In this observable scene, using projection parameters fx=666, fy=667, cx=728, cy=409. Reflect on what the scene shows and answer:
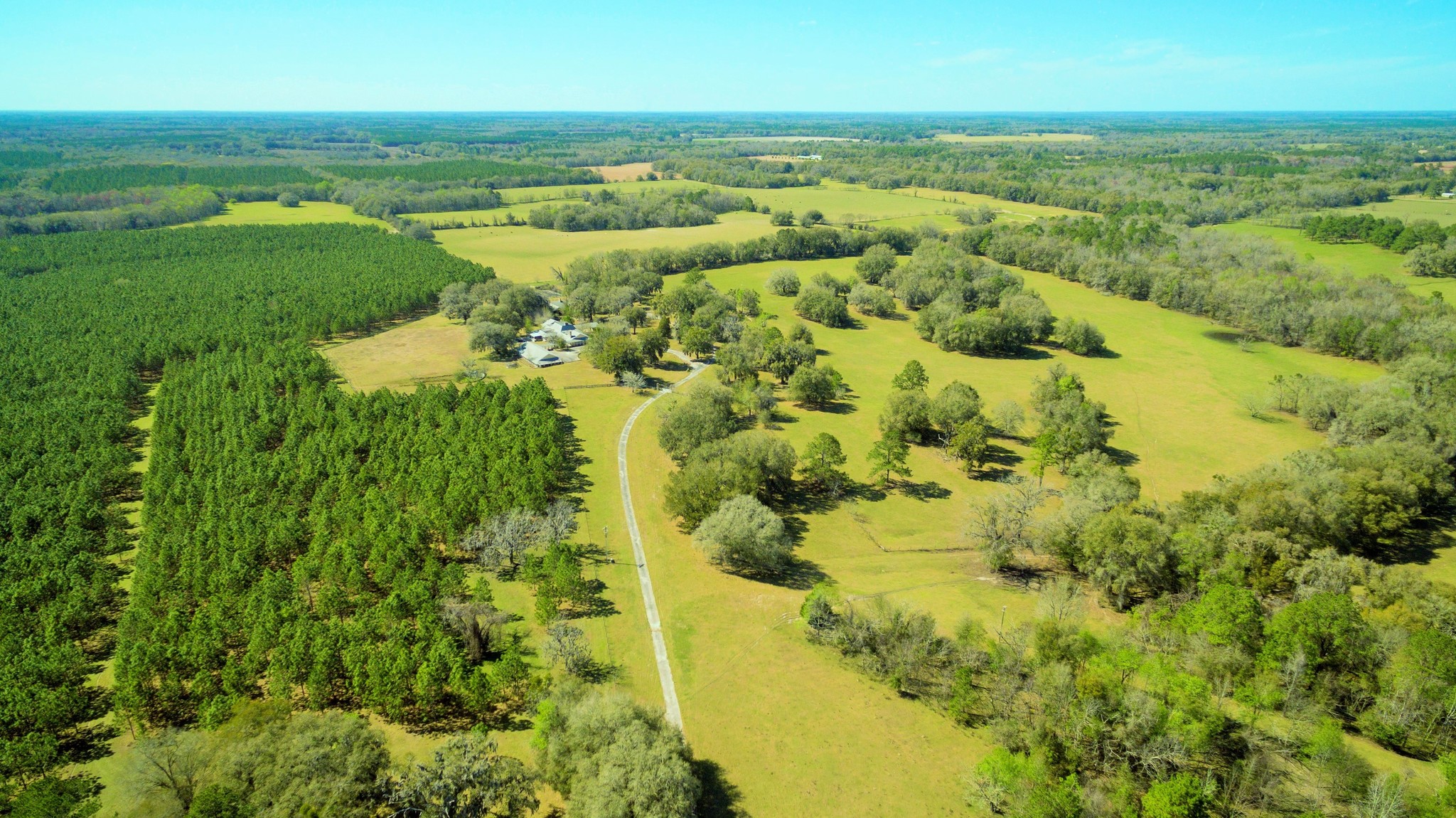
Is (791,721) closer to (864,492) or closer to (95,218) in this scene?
(864,492)

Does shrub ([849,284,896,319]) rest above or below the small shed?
above

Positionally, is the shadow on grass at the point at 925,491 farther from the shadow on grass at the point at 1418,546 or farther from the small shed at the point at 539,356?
the small shed at the point at 539,356

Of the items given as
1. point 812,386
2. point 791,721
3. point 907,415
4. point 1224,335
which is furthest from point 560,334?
point 1224,335

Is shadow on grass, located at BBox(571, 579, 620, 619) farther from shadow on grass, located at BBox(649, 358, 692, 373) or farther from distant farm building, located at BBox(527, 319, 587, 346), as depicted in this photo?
distant farm building, located at BBox(527, 319, 587, 346)

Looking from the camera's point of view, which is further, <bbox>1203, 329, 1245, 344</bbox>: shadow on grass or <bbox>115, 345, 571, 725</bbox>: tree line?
<bbox>1203, 329, 1245, 344</bbox>: shadow on grass

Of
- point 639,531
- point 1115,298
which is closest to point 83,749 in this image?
point 639,531

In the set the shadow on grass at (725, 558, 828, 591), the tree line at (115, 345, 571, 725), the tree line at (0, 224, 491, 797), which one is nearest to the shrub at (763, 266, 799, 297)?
the tree line at (0, 224, 491, 797)
